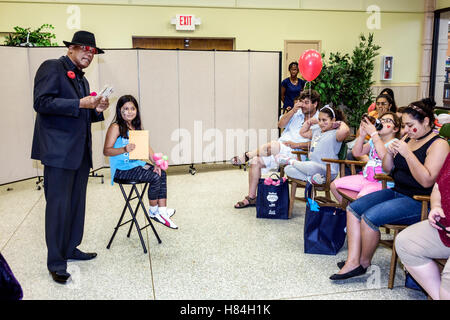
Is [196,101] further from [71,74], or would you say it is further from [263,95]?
[71,74]

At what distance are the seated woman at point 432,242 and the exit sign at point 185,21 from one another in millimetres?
6636

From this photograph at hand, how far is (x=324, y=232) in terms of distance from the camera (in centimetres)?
314

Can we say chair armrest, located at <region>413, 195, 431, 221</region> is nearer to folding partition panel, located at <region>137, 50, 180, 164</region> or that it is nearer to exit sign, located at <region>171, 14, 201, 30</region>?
folding partition panel, located at <region>137, 50, 180, 164</region>

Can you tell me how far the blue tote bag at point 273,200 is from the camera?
3.93m

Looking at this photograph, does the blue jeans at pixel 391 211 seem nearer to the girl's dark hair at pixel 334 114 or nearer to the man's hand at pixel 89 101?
the girl's dark hair at pixel 334 114

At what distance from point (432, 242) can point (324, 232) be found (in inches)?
40.2

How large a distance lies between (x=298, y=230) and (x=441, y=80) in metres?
7.17

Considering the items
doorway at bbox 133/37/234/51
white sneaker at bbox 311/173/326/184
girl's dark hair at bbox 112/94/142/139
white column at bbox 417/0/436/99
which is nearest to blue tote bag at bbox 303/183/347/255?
white sneaker at bbox 311/173/326/184

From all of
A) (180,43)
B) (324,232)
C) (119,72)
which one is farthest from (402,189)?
(180,43)

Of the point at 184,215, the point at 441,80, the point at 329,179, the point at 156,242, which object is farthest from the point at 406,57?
the point at 156,242

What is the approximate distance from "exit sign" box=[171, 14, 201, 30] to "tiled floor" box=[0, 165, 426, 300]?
462 cm

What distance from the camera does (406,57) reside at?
900 cm
